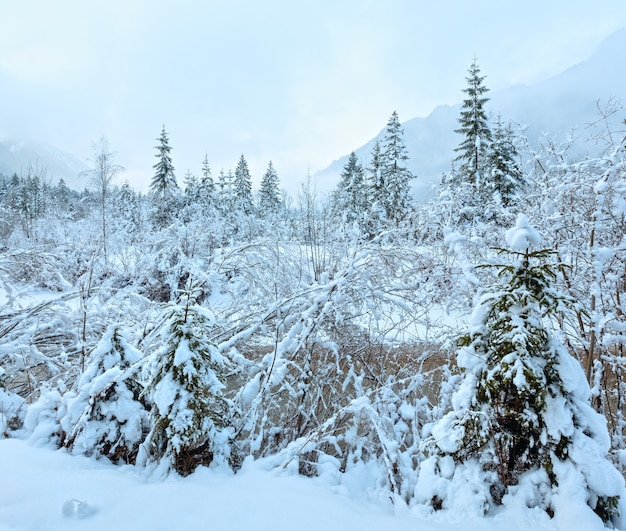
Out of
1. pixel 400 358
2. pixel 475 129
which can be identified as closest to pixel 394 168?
pixel 475 129

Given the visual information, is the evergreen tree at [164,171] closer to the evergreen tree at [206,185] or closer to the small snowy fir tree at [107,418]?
the evergreen tree at [206,185]

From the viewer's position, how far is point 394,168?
82.5ft

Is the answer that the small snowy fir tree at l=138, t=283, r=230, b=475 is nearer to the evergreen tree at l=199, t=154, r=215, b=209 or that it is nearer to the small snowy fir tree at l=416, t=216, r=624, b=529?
the small snowy fir tree at l=416, t=216, r=624, b=529

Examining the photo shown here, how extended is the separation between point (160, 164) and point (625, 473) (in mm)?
27977

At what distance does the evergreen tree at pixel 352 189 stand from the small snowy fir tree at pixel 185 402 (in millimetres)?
27670

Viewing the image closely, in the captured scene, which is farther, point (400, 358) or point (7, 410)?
point (400, 358)

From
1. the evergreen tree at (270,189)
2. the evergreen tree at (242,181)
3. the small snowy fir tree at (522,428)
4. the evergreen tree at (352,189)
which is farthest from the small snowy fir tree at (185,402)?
the evergreen tree at (270,189)

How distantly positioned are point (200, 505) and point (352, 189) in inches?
1207

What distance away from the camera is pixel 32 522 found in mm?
1487

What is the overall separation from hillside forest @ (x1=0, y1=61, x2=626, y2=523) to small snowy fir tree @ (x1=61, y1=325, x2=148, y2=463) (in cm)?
1

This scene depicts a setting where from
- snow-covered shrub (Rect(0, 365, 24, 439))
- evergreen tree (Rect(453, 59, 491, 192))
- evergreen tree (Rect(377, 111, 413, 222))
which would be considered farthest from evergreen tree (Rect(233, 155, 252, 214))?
snow-covered shrub (Rect(0, 365, 24, 439))

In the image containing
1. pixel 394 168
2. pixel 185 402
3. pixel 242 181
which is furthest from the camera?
pixel 242 181

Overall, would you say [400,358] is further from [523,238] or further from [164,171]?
[164,171]

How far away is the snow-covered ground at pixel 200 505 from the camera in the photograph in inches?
59.2
